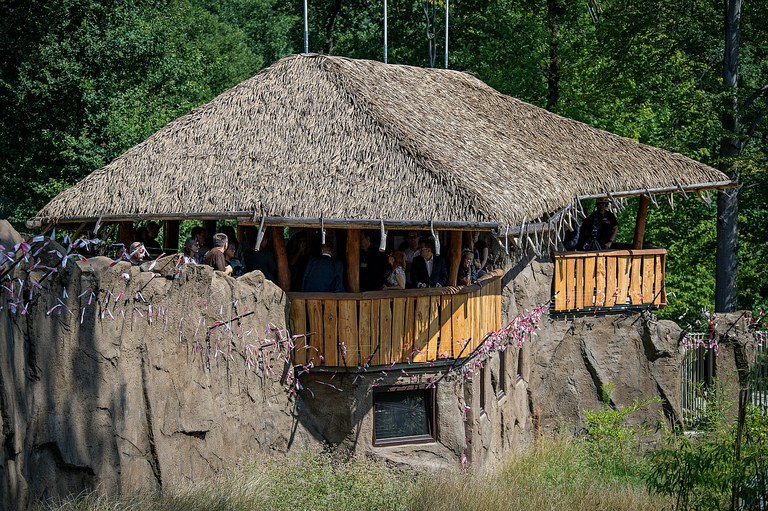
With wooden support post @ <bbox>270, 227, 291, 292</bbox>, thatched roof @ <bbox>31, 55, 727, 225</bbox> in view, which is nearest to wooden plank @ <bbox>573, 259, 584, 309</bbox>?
thatched roof @ <bbox>31, 55, 727, 225</bbox>

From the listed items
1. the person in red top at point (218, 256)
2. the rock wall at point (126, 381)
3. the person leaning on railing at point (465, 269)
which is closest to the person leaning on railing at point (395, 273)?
the person leaning on railing at point (465, 269)

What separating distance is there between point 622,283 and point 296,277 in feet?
23.9

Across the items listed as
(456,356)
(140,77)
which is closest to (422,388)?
(456,356)

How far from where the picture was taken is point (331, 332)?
15.9 meters

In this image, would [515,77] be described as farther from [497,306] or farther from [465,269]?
[465,269]

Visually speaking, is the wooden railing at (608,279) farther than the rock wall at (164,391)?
Yes

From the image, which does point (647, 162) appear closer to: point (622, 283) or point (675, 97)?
point (622, 283)

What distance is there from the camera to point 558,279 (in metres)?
21.0

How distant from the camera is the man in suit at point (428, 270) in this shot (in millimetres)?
16672

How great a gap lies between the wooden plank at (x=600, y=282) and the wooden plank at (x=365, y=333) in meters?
6.75

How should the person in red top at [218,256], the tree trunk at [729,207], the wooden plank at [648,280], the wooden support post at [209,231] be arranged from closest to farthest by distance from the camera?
the person in red top at [218,256]
the wooden support post at [209,231]
the wooden plank at [648,280]
the tree trunk at [729,207]

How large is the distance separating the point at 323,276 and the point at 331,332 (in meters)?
0.77

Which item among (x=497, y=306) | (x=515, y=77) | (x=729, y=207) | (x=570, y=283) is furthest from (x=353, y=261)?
(x=515, y=77)

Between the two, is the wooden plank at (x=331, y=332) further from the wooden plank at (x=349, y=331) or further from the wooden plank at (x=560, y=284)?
the wooden plank at (x=560, y=284)
